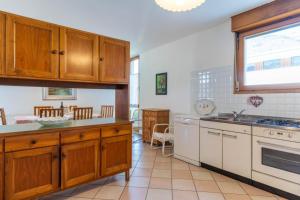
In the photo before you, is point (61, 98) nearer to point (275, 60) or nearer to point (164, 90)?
point (164, 90)

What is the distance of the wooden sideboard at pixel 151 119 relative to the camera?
4559 millimetres

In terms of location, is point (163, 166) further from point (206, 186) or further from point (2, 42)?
point (2, 42)

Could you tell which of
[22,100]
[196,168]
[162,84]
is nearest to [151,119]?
[162,84]

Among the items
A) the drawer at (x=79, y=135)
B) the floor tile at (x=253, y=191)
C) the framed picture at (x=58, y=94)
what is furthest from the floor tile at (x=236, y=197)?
the framed picture at (x=58, y=94)

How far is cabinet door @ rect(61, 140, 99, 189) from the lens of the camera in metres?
2.09

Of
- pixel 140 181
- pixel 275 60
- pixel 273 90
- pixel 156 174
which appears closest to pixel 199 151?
pixel 156 174

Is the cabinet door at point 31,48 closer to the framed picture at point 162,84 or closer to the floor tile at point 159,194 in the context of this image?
the floor tile at point 159,194

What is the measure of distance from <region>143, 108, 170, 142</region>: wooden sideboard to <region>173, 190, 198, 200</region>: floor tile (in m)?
2.26

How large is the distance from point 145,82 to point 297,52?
373 centimetres

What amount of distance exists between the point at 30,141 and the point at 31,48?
0.90 m

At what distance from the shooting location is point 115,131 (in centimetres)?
254

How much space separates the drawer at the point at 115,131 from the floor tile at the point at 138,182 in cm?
65

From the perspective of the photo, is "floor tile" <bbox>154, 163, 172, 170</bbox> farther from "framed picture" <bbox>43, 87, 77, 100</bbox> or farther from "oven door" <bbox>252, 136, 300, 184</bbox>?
"framed picture" <bbox>43, 87, 77, 100</bbox>

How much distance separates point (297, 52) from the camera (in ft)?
8.55
